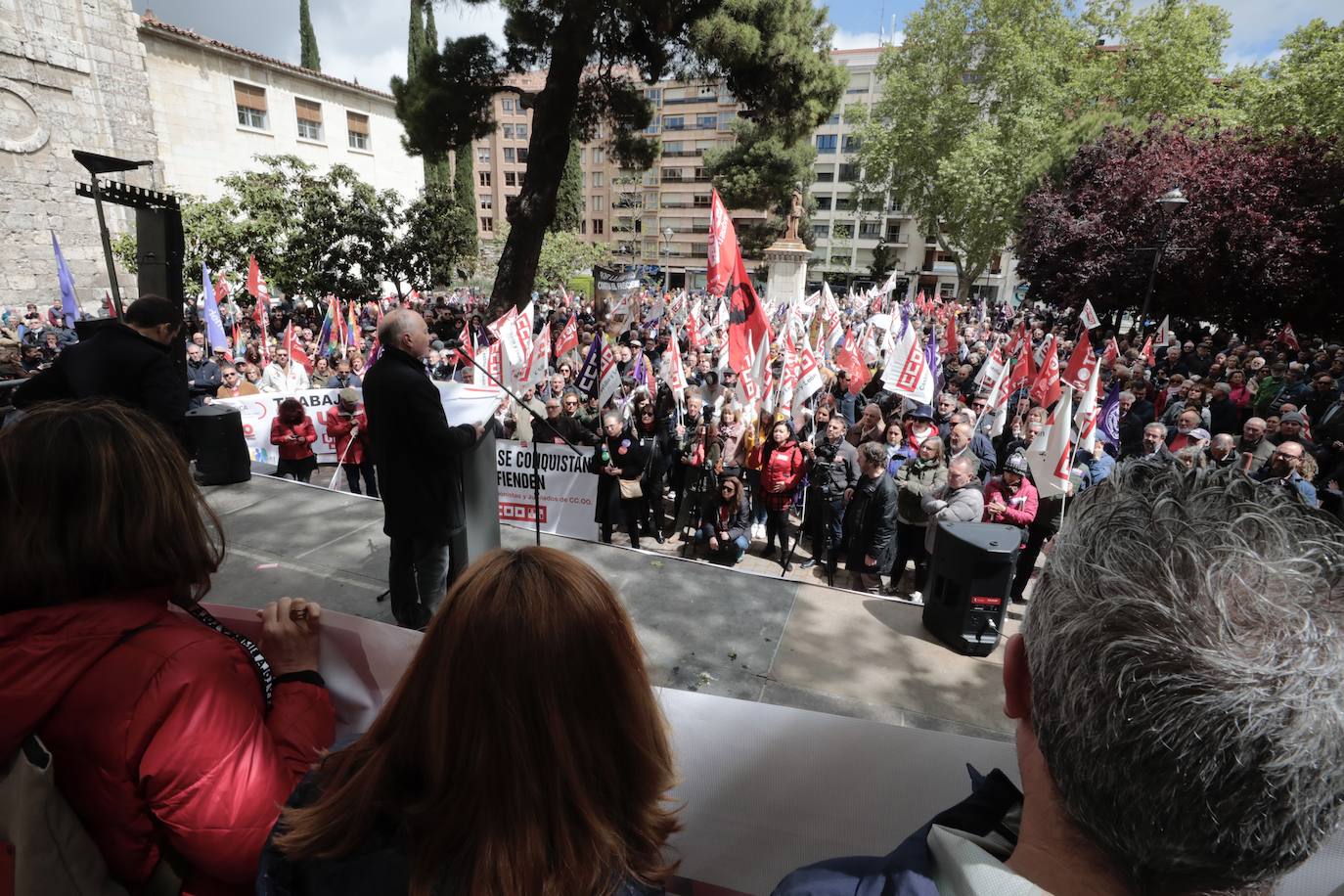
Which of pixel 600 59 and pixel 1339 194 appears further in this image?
pixel 1339 194

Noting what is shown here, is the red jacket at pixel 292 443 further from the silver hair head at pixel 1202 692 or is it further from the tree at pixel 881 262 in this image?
the tree at pixel 881 262

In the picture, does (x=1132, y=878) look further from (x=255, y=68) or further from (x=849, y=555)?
(x=255, y=68)

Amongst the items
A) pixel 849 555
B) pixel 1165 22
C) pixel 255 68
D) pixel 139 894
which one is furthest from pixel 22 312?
pixel 1165 22

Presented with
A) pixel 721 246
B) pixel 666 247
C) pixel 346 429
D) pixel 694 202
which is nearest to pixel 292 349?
pixel 346 429

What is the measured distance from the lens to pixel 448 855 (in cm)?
93

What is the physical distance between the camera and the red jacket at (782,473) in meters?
6.67

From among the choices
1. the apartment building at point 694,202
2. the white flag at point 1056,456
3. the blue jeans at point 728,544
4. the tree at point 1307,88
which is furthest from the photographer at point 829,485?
the apartment building at point 694,202

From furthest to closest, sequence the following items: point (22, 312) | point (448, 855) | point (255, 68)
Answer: point (255, 68), point (22, 312), point (448, 855)

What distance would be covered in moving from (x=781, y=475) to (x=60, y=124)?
2314 cm

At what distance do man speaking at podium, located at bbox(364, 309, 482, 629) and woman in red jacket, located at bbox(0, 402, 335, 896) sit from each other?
1885 mm

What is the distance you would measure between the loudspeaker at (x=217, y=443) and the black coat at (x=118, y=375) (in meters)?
1.88

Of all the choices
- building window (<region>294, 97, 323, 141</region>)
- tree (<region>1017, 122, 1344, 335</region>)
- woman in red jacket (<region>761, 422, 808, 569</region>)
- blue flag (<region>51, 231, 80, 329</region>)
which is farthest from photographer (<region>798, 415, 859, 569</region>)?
building window (<region>294, 97, 323, 141</region>)

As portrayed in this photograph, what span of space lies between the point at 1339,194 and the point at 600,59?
67.9ft

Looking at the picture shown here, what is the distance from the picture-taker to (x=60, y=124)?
1839cm
